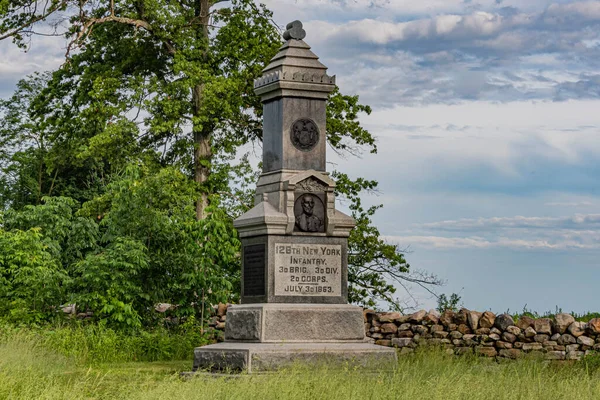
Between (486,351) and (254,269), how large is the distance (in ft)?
17.9

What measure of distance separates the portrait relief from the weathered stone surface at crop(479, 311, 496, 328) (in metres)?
4.90

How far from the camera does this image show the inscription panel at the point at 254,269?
43.2 ft

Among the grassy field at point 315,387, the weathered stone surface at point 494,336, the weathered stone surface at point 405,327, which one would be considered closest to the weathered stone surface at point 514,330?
the weathered stone surface at point 494,336

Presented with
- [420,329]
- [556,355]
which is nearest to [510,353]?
[556,355]

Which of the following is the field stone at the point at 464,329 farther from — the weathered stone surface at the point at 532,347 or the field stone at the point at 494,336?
the weathered stone surface at the point at 532,347

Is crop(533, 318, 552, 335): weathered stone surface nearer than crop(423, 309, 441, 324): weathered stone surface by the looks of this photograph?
Yes

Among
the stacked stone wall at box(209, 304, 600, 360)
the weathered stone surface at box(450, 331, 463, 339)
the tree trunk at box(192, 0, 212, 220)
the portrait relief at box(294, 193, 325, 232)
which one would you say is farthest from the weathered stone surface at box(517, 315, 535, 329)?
the tree trunk at box(192, 0, 212, 220)

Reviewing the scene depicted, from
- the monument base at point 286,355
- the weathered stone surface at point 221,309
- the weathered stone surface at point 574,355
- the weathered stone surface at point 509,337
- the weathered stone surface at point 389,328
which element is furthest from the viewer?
the weathered stone surface at point 221,309

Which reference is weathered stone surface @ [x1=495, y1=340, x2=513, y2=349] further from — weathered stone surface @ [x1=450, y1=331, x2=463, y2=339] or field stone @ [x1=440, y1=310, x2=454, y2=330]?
field stone @ [x1=440, y1=310, x2=454, y2=330]

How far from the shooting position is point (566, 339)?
1577 centimetres

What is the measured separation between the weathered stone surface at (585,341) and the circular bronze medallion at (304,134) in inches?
239

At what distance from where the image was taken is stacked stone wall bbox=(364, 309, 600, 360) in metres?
15.7

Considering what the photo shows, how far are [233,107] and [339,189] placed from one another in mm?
3632

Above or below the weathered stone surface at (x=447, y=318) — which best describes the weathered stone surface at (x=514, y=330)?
below
